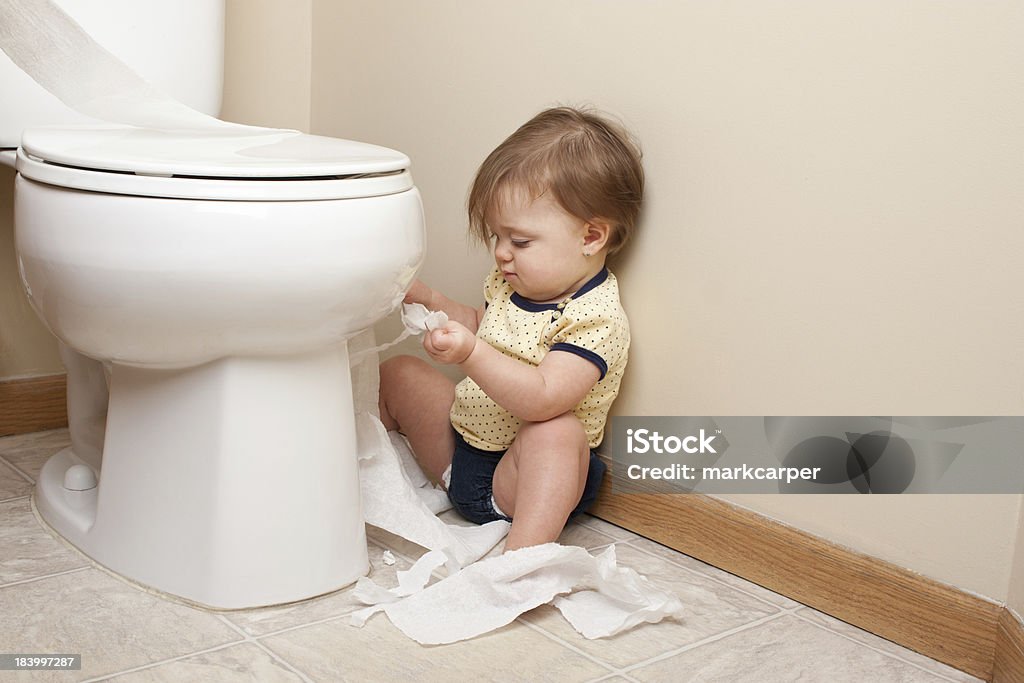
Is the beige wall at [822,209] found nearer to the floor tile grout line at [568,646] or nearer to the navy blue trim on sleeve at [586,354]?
the navy blue trim on sleeve at [586,354]

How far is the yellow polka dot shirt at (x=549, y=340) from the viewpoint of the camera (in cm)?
121

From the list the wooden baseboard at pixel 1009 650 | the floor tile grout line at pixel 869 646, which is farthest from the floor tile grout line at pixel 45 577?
the wooden baseboard at pixel 1009 650

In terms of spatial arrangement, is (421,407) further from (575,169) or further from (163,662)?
(163,662)

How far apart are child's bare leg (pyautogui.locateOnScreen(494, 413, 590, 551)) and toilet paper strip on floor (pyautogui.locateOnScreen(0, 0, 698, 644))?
0.06m

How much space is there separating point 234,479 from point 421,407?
0.38 m

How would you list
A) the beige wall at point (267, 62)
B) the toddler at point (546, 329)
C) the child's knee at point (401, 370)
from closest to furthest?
the toddler at point (546, 329) < the child's knee at point (401, 370) < the beige wall at point (267, 62)

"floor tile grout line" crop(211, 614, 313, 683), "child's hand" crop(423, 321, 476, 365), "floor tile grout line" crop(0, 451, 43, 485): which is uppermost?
"child's hand" crop(423, 321, 476, 365)

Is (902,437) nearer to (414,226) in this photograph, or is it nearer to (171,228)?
(414,226)

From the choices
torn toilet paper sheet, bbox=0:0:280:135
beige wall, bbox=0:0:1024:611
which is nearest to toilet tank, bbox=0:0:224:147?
torn toilet paper sheet, bbox=0:0:280:135

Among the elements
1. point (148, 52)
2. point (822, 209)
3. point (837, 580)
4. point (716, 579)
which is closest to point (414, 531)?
point (716, 579)

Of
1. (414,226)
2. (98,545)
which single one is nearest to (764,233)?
(414,226)

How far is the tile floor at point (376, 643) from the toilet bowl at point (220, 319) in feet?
0.14

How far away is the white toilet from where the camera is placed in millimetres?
938

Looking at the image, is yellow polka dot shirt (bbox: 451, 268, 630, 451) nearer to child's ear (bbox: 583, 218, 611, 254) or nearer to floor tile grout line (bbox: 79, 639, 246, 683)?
child's ear (bbox: 583, 218, 611, 254)
